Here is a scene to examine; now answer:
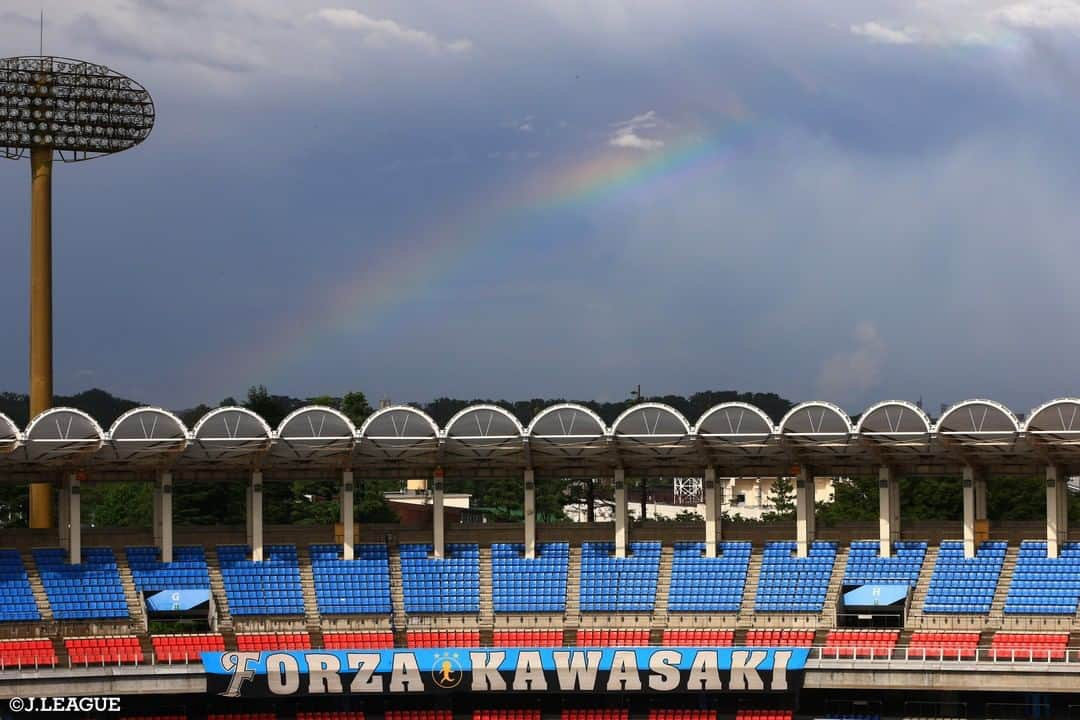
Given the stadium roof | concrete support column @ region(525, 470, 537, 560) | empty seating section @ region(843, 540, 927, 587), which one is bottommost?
empty seating section @ region(843, 540, 927, 587)

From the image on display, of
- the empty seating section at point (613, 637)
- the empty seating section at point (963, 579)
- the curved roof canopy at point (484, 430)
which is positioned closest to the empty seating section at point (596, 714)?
the empty seating section at point (613, 637)

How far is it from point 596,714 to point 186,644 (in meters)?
16.4

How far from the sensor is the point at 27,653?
56.2 metres

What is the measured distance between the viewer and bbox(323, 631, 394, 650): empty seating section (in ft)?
194

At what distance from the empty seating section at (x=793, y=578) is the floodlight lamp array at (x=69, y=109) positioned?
36652 mm

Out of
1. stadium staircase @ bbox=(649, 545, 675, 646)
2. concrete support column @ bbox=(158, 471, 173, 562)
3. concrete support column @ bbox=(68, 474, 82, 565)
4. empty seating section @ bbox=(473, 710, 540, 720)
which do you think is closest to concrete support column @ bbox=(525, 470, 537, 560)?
stadium staircase @ bbox=(649, 545, 675, 646)

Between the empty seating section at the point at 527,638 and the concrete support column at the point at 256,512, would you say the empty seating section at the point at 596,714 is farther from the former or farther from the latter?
the concrete support column at the point at 256,512

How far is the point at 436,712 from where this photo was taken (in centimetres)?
5666

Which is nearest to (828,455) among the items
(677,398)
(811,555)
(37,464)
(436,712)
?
(811,555)

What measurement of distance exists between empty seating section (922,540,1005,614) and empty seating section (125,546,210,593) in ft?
97.9

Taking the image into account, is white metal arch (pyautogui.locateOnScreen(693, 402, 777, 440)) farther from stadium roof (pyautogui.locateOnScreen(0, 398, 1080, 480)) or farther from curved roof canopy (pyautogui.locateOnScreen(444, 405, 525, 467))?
curved roof canopy (pyautogui.locateOnScreen(444, 405, 525, 467))

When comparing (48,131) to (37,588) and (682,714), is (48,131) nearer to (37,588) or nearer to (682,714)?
A: (37,588)

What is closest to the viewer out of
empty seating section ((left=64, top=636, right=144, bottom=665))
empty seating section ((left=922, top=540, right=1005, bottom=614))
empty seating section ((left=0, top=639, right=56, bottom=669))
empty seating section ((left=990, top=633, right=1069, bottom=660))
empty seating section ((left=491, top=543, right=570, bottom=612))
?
empty seating section ((left=990, top=633, right=1069, bottom=660))

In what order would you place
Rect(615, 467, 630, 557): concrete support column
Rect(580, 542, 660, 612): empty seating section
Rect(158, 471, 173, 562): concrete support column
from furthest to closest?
1. Rect(615, 467, 630, 557): concrete support column
2. Rect(158, 471, 173, 562): concrete support column
3. Rect(580, 542, 660, 612): empty seating section
